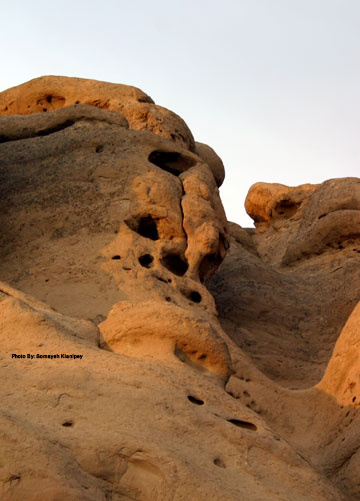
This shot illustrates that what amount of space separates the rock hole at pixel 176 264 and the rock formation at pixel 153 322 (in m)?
0.03

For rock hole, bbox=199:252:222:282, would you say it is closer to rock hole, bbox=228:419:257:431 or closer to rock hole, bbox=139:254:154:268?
rock hole, bbox=139:254:154:268

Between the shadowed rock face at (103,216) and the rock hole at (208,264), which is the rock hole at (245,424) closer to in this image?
the shadowed rock face at (103,216)

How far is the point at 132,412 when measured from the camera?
17.7ft

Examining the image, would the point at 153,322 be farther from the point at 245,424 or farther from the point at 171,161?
the point at 171,161

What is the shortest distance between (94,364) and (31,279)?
3.84 m

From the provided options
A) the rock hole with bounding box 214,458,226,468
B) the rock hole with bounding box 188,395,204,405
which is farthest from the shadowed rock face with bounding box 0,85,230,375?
the rock hole with bounding box 214,458,226,468

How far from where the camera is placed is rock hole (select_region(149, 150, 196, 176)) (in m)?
11.7

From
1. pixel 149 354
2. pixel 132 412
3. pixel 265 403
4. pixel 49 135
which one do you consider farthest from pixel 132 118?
pixel 132 412

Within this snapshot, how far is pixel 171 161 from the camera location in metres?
11.9

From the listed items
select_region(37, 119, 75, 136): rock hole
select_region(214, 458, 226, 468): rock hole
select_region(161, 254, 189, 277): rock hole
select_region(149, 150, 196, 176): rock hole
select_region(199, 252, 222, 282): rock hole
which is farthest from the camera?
select_region(37, 119, 75, 136): rock hole

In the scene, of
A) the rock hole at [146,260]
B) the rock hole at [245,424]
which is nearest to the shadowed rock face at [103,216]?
the rock hole at [146,260]

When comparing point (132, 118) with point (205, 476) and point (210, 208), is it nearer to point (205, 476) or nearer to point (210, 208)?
point (210, 208)

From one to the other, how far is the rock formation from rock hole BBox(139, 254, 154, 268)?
0.02 m

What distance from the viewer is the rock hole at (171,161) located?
11.7 metres
